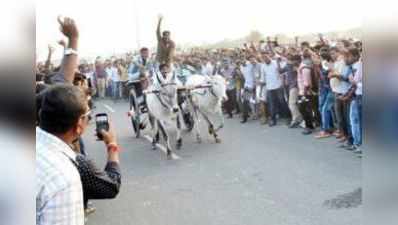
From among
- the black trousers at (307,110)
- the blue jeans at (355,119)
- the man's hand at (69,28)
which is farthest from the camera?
the black trousers at (307,110)

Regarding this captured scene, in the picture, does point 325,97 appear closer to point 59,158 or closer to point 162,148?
point 162,148

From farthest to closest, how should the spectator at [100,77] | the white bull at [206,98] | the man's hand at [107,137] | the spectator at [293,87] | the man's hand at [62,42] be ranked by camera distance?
the spectator at [100,77], the spectator at [293,87], the white bull at [206,98], the man's hand at [62,42], the man's hand at [107,137]

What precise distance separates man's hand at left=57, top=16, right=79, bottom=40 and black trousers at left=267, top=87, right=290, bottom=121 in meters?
9.19

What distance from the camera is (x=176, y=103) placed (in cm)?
959

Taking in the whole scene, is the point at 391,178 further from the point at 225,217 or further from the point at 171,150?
the point at 171,150

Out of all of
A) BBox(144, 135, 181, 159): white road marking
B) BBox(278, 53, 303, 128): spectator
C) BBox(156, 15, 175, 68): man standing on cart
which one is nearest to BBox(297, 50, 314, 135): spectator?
BBox(278, 53, 303, 128): spectator

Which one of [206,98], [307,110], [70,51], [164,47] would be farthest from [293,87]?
[70,51]

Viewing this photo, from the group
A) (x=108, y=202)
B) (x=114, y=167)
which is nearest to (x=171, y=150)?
(x=108, y=202)

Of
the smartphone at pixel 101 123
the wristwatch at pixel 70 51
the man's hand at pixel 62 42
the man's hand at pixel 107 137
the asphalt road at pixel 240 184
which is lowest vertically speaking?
the asphalt road at pixel 240 184

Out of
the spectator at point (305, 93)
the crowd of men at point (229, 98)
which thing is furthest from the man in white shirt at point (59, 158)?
the spectator at point (305, 93)

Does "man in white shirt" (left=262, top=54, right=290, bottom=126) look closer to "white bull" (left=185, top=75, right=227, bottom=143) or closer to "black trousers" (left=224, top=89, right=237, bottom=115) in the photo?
"white bull" (left=185, top=75, right=227, bottom=143)

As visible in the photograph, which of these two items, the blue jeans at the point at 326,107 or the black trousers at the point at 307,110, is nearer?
the blue jeans at the point at 326,107

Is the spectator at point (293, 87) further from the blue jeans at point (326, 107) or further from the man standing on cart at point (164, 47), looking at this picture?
the man standing on cart at point (164, 47)

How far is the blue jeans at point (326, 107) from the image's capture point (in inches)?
388
